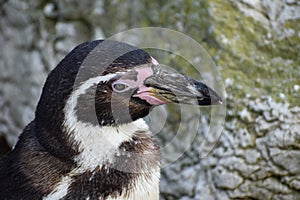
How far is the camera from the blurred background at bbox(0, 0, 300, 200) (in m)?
3.64

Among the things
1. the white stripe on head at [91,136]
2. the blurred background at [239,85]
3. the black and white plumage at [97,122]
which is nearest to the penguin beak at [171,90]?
the black and white plumage at [97,122]

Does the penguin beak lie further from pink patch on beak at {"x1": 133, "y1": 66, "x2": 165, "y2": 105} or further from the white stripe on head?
the white stripe on head

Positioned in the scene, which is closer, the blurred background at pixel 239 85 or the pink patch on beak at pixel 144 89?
the pink patch on beak at pixel 144 89

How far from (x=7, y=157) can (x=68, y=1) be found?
1.67 meters

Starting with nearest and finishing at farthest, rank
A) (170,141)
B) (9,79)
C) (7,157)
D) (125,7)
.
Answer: (7,157)
(170,141)
(125,7)
(9,79)

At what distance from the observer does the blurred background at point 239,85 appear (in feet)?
11.9

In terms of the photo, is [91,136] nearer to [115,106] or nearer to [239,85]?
[115,106]

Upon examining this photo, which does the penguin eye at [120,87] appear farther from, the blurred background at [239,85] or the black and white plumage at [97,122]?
the blurred background at [239,85]

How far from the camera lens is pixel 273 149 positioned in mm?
3621

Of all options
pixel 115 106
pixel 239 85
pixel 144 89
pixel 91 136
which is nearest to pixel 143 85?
pixel 144 89

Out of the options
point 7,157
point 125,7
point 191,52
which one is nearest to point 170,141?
point 191,52

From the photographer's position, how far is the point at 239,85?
12.3 feet

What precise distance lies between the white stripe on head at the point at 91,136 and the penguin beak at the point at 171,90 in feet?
0.52

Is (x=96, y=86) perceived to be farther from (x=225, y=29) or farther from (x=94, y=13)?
(x=94, y=13)
